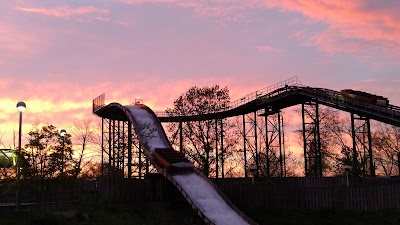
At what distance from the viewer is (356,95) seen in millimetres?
42781

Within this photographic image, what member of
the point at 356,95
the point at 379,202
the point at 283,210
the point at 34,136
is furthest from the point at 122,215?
the point at 356,95

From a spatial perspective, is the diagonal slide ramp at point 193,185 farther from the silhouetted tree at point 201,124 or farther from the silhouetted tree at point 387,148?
the silhouetted tree at point 387,148

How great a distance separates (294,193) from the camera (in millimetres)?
35344

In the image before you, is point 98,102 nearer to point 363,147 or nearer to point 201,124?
point 201,124

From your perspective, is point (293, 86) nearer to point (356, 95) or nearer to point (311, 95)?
point (311, 95)

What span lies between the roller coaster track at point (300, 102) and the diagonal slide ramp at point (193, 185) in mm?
7512

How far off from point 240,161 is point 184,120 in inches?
656

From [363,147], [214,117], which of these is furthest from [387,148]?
[214,117]

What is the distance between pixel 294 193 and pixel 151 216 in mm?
12099

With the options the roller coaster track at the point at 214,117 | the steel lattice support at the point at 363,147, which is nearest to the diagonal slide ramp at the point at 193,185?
the roller coaster track at the point at 214,117

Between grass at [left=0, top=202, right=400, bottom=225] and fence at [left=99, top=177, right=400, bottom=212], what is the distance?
3.18 ft

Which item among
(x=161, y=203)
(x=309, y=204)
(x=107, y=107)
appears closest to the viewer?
(x=309, y=204)

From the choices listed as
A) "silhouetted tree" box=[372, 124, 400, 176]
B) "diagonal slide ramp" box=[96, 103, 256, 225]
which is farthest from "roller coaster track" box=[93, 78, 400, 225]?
"silhouetted tree" box=[372, 124, 400, 176]

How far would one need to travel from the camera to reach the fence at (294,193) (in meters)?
32.3
